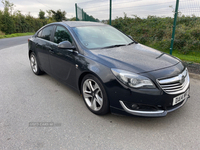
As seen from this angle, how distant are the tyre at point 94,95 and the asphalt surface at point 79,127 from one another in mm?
146

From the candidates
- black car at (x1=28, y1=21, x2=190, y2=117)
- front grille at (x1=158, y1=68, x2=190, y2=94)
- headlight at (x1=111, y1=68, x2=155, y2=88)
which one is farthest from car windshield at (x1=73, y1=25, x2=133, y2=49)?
front grille at (x1=158, y1=68, x2=190, y2=94)

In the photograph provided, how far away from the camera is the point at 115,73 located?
8.19 feet

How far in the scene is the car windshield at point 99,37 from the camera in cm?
335

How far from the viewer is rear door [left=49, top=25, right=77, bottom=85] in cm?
331

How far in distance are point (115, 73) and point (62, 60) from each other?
4.86ft

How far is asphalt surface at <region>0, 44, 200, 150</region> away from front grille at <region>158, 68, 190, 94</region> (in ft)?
1.81

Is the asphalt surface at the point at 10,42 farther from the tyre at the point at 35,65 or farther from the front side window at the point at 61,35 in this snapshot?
the front side window at the point at 61,35

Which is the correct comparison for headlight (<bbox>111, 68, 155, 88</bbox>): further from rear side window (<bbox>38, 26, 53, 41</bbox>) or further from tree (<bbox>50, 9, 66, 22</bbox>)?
tree (<bbox>50, 9, 66, 22</bbox>)

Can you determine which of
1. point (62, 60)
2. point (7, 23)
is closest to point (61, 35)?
point (62, 60)

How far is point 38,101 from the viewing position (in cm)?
349

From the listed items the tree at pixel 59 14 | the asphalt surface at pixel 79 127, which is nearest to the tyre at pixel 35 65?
the asphalt surface at pixel 79 127

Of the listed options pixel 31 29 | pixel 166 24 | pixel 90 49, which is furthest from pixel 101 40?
pixel 31 29

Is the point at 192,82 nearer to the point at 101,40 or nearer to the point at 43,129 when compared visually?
the point at 101,40

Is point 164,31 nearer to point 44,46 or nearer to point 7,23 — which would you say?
point 44,46
